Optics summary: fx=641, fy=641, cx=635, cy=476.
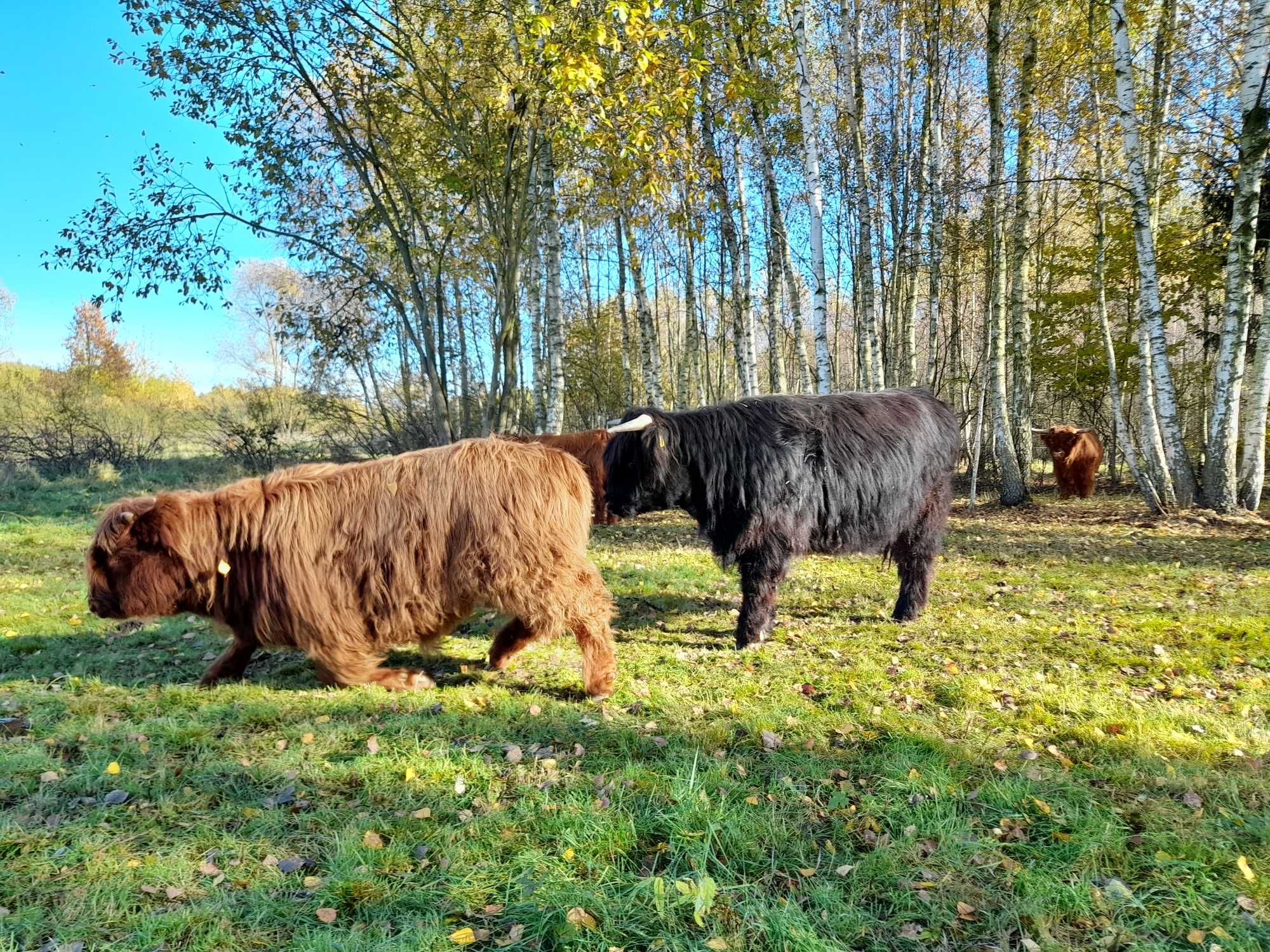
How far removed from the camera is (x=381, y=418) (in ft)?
66.6

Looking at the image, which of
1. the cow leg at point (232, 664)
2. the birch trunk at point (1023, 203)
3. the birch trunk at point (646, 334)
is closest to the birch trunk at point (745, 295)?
the birch trunk at point (646, 334)

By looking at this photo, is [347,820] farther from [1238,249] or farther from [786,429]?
[1238,249]

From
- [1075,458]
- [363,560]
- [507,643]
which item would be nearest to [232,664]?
[363,560]

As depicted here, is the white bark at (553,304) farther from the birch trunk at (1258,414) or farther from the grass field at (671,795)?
the birch trunk at (1258,414)

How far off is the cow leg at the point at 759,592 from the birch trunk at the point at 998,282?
30.4ft

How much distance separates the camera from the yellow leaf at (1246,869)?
8.02 feet

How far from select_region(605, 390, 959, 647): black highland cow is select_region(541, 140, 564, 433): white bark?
23.8 feet

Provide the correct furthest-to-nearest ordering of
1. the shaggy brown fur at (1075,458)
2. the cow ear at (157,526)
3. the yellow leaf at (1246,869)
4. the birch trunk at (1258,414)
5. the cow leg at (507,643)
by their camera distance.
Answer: the shaggy brown fur at (1075,458)
the birch trunk at (1258,414)
the cow leg at (507,643)
the cow ear at (157,526)
the yellow leaf at (1246,869)

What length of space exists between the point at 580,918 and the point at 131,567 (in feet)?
12.3

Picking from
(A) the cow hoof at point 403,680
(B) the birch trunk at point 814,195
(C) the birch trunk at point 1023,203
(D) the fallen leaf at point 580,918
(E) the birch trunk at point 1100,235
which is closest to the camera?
(D) the fallen leaf at point 580,918

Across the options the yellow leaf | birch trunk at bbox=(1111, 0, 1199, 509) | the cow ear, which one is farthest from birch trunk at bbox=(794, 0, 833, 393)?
the cow ear

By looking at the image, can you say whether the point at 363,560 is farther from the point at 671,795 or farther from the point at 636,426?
the point at 671,795

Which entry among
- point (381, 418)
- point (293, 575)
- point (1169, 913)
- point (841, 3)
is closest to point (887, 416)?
point (1169, 913)

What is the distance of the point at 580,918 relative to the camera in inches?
91.0
